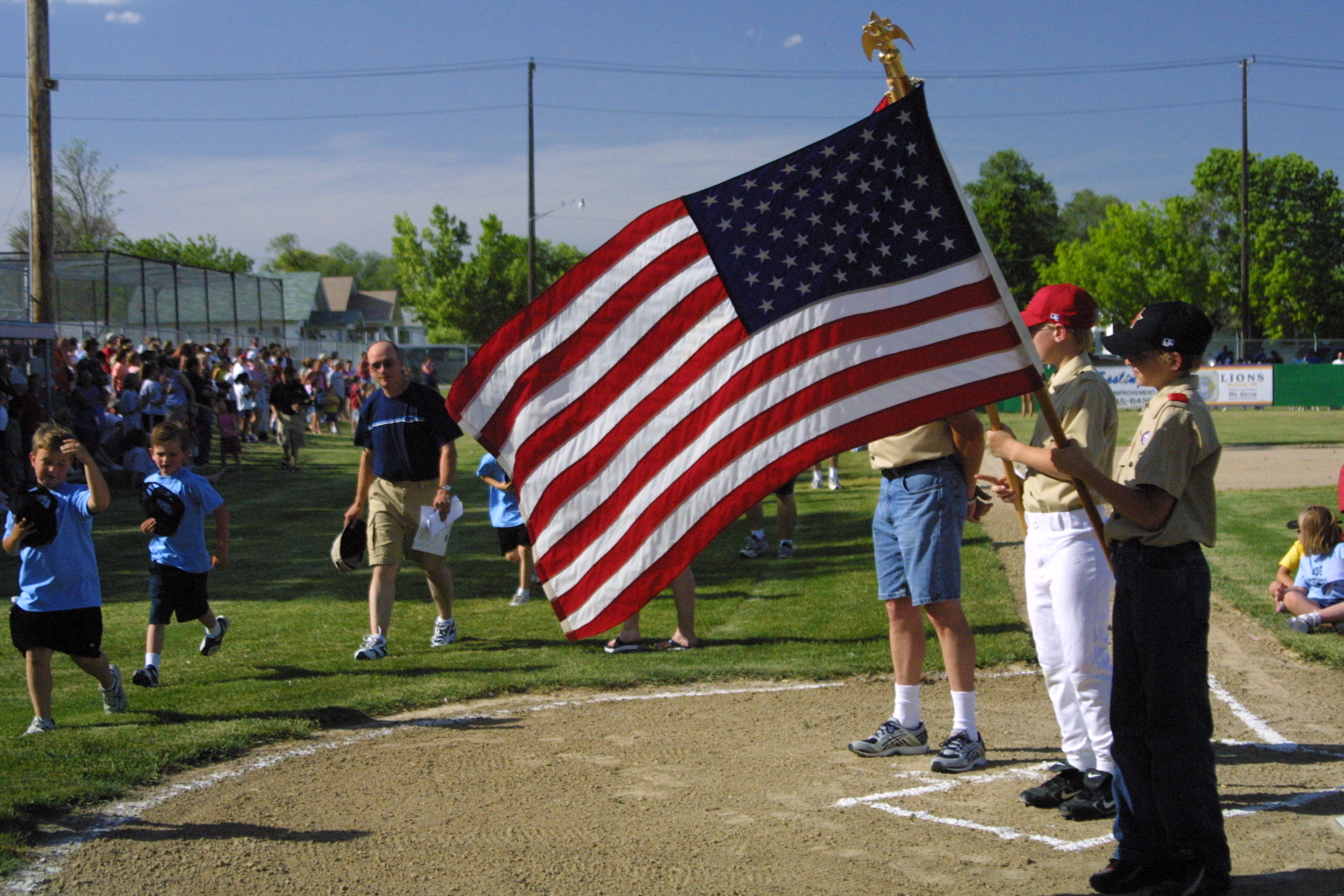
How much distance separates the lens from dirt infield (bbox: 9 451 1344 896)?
14.4 ft

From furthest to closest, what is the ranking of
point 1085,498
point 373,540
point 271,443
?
point 271,443
point 373,540
point 1085,498

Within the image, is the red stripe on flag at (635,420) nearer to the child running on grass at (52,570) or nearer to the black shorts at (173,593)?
the child running on grass at (52,570)

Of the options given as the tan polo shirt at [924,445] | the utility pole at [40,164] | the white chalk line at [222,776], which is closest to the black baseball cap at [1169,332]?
the tan polo shirt at [924,445]

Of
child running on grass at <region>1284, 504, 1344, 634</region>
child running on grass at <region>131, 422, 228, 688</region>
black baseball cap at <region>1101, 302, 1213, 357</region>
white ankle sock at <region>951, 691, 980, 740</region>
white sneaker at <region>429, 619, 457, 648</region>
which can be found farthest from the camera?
white sneaker at <region>429, 619, 457, 648</region>

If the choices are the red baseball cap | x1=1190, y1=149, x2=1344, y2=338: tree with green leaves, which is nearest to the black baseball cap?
the red baseball cap

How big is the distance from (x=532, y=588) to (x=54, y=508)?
498 centimetres

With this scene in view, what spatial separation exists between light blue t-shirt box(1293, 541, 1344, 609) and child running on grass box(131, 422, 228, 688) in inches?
293

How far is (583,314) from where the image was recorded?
470cm

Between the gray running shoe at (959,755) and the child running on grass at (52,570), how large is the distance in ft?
14.7

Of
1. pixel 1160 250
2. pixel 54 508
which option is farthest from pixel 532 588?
pixel 1160 250

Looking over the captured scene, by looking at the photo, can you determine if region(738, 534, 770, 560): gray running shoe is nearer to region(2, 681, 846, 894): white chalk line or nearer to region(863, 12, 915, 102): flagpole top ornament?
region(2, 681, 846, 894): white chalk line

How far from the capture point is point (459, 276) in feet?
236

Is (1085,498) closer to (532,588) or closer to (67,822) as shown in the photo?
(67,822)

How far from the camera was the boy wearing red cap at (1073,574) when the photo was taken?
188 inches
